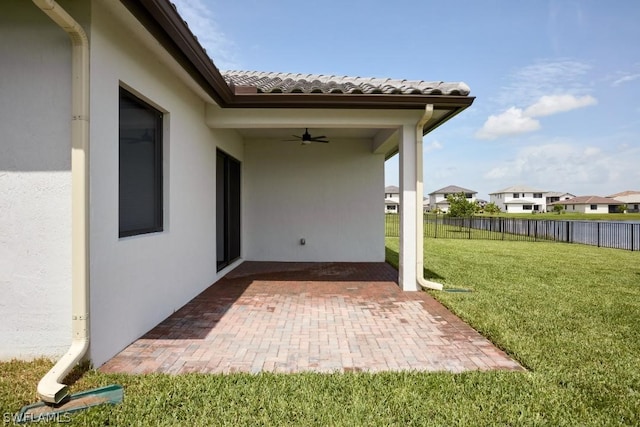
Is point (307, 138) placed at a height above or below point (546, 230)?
above

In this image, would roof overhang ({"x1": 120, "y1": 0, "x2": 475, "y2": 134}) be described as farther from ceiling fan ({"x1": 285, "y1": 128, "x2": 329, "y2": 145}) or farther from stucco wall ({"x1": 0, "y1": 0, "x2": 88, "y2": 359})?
ceiling fan ({"x1": 285, "y1": 128, "x2": 329, "y2": 145})

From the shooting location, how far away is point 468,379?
3248 millimetres

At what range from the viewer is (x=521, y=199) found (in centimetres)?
8625

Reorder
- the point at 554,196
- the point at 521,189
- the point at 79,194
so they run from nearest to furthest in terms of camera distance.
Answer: the point at 79,194 < the point at 521,189 < the point at 554,196

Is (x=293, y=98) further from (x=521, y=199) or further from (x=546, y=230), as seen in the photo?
(x=521, y=199)

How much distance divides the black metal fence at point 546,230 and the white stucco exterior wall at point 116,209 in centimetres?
1192

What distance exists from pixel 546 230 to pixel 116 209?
864 inches

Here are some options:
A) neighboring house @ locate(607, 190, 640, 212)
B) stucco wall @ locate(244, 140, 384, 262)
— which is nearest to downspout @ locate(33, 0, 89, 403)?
stucco wall @ locate(244, 140, 384, 262)

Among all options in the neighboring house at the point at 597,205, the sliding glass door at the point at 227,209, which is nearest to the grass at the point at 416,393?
the sliding glass door at the point at 227,209

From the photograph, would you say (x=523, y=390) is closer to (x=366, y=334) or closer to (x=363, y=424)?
(x=363, y=424)

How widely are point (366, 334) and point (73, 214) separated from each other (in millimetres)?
3533

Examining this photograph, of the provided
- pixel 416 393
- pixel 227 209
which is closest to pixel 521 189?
pixel 227 209

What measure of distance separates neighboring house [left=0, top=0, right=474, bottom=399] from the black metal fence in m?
10.9

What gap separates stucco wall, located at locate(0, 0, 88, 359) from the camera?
10.9ft
